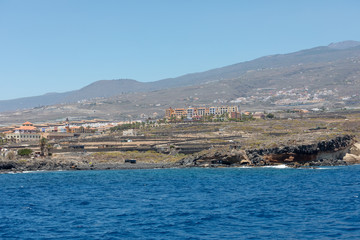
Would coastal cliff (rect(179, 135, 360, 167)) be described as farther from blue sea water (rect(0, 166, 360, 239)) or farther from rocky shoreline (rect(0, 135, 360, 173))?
blue sea water (rect(0, 166, 360, 239))

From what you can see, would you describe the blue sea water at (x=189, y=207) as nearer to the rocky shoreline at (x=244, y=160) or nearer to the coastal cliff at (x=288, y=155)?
the coastal cliff at (x=288, y=155)

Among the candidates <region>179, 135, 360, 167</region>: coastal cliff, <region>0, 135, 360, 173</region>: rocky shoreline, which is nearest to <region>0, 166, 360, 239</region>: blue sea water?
<region>179, 135, 360, 167</region>: coastal cliff

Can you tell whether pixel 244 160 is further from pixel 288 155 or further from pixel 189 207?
pixel 189 207

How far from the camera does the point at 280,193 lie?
1916 inches

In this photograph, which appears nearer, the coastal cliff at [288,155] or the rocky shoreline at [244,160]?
the coastal cliff at [288,155]

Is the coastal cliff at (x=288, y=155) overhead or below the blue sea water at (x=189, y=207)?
below

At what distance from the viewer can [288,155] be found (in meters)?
79.2

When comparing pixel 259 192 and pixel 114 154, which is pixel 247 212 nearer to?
pixel 259 192

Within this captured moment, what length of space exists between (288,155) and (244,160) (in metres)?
6.37

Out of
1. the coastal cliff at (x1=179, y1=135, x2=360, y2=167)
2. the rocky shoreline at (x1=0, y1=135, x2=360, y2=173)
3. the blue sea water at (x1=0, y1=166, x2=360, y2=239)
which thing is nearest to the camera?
the blue sea water at (x1=0, y1=166, x2=360, y2=239)

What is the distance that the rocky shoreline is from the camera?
79.2m

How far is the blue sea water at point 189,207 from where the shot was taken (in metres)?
33.9

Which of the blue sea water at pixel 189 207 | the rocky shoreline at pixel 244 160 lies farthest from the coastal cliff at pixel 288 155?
the blue sea water at pixel 189 207

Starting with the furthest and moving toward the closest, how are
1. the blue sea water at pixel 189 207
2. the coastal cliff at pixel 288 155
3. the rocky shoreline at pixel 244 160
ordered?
the rocky shoreline at pixel 244 160
the coastal cliff at pixel 288 155
the blue sea water at pixel 189 207
